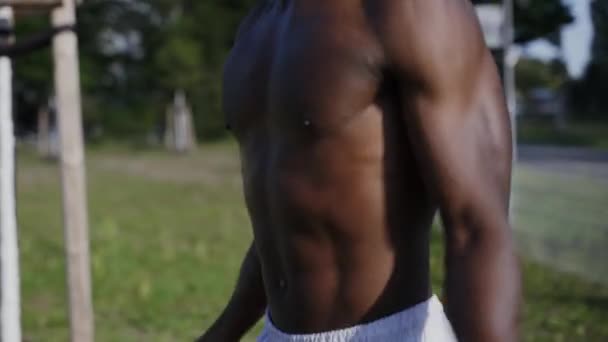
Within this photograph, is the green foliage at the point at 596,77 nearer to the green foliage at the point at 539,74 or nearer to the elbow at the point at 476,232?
the green foliage at the point at 539,74

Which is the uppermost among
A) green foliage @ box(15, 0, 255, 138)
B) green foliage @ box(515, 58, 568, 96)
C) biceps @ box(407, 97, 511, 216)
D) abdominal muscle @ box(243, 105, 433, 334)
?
biceps @ box(407, 97, 511, 216)

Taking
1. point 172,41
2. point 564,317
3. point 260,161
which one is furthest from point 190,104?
point 260,161

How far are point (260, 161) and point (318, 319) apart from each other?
0.74ft

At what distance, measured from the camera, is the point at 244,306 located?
150 centimetres

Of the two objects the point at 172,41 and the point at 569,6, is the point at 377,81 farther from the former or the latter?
the point at 172,41

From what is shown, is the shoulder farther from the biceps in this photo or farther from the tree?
the tree

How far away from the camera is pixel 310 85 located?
3.73ft

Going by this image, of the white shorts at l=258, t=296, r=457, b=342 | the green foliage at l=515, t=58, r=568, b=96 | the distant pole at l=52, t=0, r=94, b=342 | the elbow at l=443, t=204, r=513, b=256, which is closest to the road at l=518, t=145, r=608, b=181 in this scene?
the green foliage at l=515, t=58, r=568, b=96

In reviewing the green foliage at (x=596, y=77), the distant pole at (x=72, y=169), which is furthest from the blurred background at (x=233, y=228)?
the distant pole at (x=72, y=169)

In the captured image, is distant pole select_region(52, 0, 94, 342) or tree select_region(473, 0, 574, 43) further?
tree select_region(473, 0, 574, 43)

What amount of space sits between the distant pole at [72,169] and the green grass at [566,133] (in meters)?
4.55

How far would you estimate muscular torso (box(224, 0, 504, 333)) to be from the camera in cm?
112

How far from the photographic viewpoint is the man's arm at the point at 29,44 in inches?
155

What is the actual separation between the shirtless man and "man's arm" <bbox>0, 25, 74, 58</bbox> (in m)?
2.83
